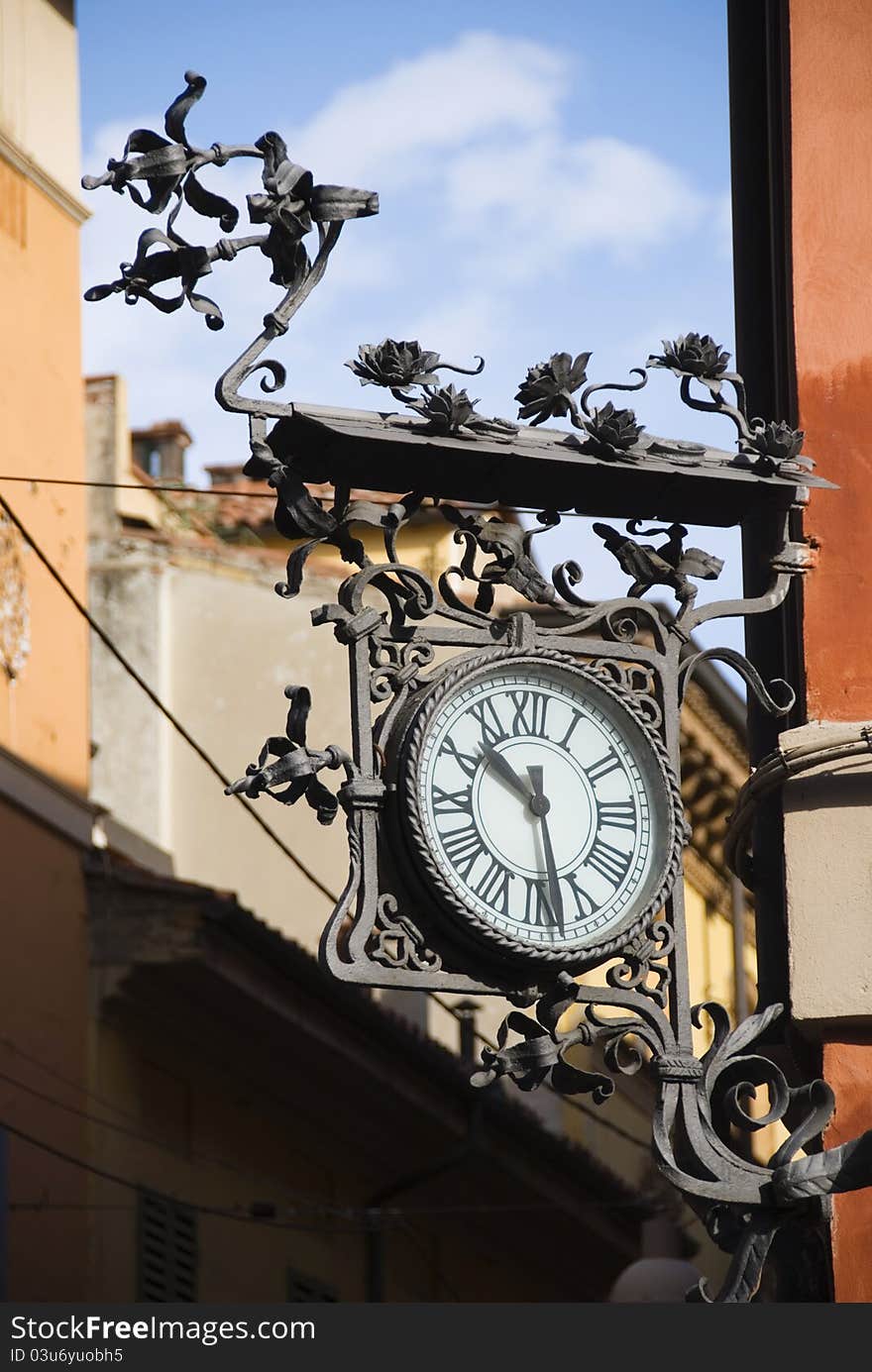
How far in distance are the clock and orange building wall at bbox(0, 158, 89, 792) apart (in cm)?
1070

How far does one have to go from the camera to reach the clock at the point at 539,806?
648cm

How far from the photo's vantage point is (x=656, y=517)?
7.21 m

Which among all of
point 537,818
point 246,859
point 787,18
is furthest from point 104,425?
point 537,818

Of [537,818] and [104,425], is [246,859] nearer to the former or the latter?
[104,425]

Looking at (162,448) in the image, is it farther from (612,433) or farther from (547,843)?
(547,843)

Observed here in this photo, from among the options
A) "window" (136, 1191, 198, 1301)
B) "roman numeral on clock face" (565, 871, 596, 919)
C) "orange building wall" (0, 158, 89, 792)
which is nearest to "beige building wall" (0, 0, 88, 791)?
"orange building wall" (0, 158, 89, 792)

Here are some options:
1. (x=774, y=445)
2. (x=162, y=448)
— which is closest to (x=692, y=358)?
(x=774, y=445)

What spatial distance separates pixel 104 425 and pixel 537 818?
18.8m

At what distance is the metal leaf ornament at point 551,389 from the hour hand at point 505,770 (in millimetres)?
914

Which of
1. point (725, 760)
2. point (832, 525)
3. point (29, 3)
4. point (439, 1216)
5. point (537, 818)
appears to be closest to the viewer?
point (537, 818)

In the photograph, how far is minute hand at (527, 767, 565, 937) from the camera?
6.54m

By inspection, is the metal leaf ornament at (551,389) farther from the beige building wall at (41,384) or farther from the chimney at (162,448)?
the chimney at (162,448)

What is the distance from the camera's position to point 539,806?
6.60 meters

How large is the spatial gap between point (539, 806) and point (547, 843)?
9 centimetres
